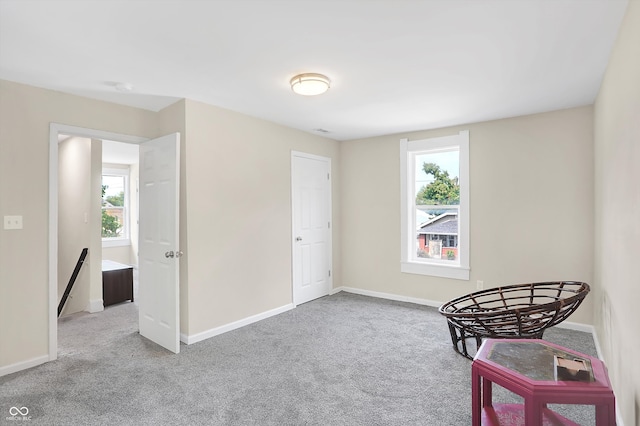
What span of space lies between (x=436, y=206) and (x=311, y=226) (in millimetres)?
1754

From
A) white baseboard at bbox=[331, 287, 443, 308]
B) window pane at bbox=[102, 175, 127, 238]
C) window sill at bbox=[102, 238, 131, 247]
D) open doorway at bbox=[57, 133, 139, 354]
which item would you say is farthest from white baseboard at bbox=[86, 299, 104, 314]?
window pane at bbox=[102, 175, 127, 238]

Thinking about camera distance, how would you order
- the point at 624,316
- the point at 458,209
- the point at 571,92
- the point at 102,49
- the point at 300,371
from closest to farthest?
the point at 624,316 < the point at 102,49 < the point at 300,371 < the point at 571,92 < the point at 458,209

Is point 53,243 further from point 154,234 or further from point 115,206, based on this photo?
point 115,206

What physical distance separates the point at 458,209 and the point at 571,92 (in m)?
1.75

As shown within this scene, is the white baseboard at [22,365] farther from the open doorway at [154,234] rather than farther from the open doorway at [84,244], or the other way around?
the open doorway at [84,244]

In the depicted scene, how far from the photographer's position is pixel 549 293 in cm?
374

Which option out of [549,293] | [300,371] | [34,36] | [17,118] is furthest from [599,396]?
[17,118]

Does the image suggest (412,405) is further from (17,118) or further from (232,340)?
(17,118)

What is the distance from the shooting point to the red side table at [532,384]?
4.54ft

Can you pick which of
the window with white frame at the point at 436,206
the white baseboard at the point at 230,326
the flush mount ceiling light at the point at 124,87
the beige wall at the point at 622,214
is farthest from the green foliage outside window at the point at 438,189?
the flush mount ceiling light at the point at 124,87

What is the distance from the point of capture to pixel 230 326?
3.66m

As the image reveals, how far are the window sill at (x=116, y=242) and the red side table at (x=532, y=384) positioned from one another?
7728mm

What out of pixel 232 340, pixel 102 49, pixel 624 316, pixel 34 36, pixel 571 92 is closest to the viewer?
pixel 624 316

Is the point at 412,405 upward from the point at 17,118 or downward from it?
downward
